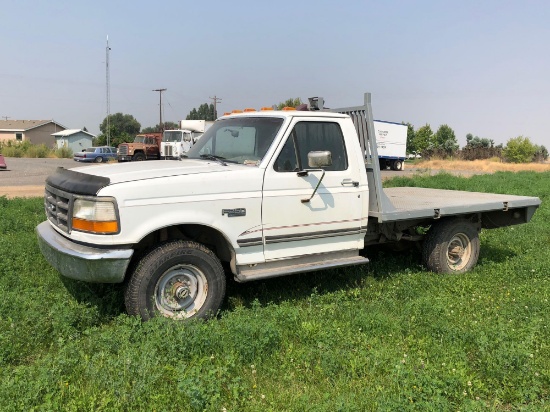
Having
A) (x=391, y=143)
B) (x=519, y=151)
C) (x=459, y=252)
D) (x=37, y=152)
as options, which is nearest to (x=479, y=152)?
(x=519, y=151)

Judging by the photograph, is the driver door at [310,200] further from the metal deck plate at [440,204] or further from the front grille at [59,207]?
the front grille at [59,207]

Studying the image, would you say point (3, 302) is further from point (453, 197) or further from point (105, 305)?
point (453, 197)

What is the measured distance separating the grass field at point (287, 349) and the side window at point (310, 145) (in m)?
1.47

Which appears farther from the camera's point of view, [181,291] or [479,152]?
[479,152]

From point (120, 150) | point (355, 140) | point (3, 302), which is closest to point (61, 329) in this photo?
point (3, 302)

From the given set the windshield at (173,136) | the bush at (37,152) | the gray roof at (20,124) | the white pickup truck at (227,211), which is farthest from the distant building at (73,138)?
the white pickup truck at (227,211)

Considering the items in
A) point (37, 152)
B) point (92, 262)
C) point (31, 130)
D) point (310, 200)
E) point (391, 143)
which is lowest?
point (92, 262)

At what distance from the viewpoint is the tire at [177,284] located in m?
4.33

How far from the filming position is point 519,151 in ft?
197

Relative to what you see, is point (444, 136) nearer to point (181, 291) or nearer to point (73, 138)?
point (73, 138)

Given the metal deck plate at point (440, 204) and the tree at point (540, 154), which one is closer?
the metal deck plate at point (440, 204)

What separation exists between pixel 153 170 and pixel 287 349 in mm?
2104

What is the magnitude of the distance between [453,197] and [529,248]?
195 centimetres

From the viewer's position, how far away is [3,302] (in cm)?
477
